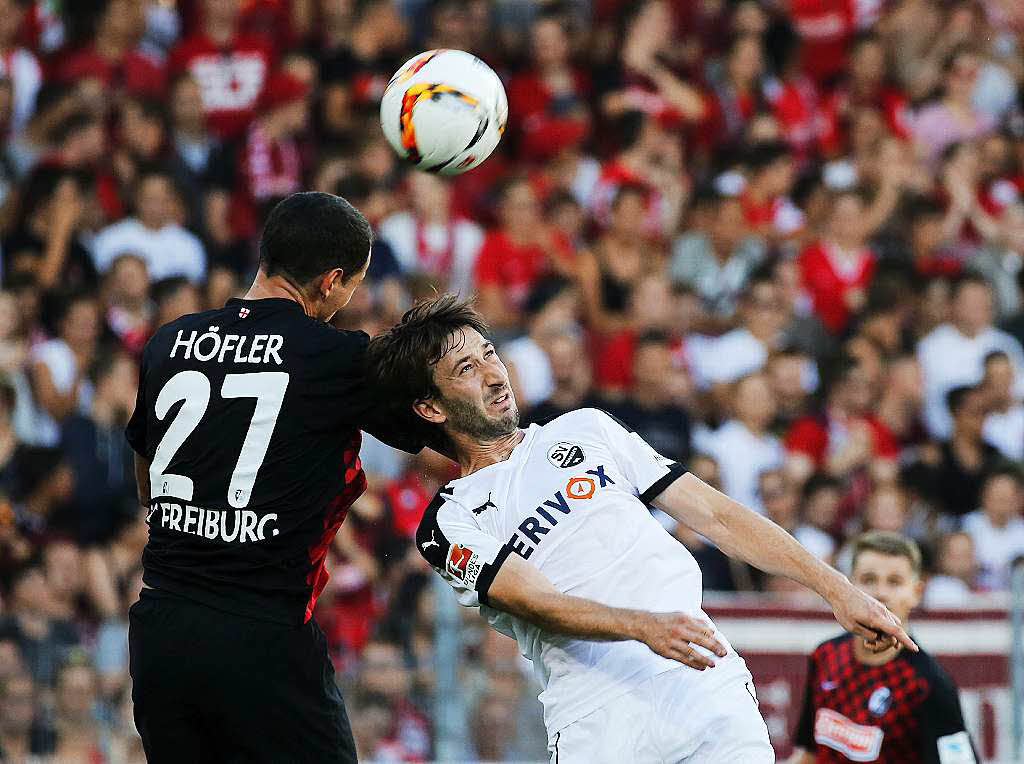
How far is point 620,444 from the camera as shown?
527cm

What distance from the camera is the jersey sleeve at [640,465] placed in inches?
204

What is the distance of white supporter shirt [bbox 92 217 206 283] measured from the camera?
11164 mm

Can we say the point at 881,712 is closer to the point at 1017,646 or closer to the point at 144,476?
the point at 1017,646

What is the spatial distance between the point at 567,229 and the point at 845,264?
218 centimetres

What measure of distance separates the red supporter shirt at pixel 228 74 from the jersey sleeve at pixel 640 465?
7.71m

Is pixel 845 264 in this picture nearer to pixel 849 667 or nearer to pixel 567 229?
pixel 567 229

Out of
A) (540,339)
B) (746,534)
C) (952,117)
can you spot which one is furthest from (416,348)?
(952,117)

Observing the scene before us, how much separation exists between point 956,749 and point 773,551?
66.4 inches

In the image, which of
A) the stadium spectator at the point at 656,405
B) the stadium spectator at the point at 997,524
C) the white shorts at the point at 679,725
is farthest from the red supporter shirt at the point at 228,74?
the white shorts at the point at 679,725

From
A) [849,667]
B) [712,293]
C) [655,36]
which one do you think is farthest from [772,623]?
[655,36]

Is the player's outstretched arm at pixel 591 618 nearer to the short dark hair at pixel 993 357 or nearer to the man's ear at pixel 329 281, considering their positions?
the man's ear at pixel 329 281

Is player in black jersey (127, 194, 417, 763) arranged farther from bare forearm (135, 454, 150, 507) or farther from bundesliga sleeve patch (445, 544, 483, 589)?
bundesliga sleeve patch (445, 544, 483, 589)

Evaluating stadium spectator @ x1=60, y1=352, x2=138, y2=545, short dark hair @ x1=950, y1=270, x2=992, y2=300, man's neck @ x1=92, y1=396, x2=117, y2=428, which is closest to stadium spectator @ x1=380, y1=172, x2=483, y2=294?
stadium spectator @ x1=60, y1=352, x2=138, y2=545

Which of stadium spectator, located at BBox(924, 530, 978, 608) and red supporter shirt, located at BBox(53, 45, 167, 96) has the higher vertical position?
red supporter shirt, located at BBox(53, 45, 167, 96)
